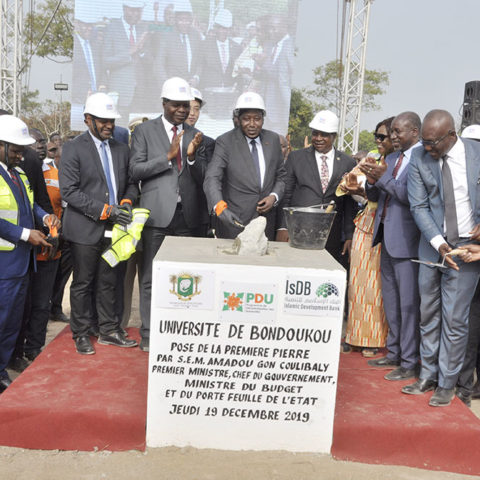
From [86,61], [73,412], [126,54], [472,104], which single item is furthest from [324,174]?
[86,61]

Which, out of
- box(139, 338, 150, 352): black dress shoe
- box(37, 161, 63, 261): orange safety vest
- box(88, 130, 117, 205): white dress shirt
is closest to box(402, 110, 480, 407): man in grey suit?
box(139, 338, 150, 352): black dress shoe

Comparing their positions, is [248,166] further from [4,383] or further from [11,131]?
[4,383]

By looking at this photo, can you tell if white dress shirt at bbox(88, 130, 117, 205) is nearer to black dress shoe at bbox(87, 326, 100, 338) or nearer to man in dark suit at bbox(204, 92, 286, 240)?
man in dark suit at bbox(204, 92, 286, 240)

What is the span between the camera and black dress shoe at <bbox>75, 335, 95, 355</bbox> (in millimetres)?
3896

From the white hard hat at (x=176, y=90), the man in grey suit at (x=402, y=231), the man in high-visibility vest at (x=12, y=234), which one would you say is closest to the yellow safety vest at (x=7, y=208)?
the man in high-visibility vest at (x=12, y=234)

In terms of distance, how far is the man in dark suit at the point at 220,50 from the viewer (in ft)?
45.8

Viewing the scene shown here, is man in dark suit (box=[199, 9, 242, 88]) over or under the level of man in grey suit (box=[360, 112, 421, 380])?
over

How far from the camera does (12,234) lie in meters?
3.61

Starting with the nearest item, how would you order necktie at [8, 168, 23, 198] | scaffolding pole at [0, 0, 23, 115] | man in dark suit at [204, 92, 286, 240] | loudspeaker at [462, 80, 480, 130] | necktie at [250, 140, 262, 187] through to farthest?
necktie at [8, 168, 23, 198] < man in dark suit at [204, 92, 286, 240] < necktie at [250, 140, 262, 187] < loudspeaker at [462, 80, 480, 130] < scaffolding pole at [0, 0, 23, 115]

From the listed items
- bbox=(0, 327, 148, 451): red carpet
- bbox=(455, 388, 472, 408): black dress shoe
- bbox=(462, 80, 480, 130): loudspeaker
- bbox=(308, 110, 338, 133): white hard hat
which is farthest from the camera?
bbox=(462, 80, 480, 130): loudspeaker

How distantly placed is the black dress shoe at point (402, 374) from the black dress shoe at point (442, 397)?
0.31 meters

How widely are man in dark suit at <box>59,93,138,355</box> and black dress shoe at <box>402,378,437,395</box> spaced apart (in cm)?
194

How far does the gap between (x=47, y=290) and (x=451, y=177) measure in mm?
3143

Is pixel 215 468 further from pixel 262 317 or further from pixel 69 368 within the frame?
pixel 69 368
